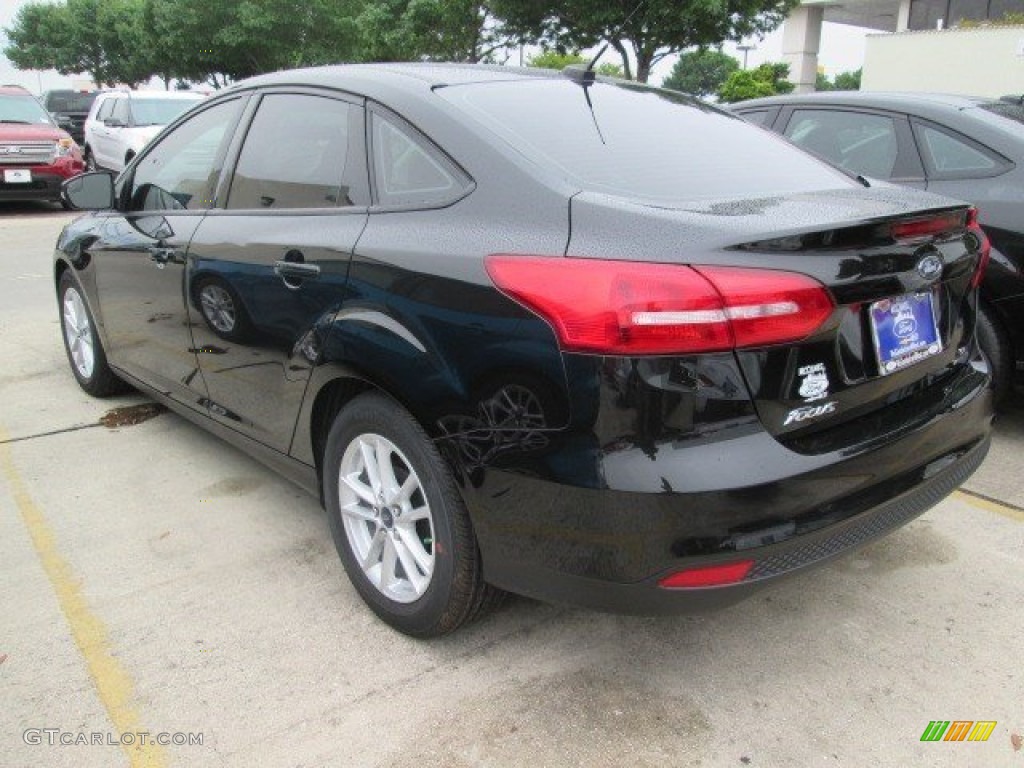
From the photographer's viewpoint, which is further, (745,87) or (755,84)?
(745,87)

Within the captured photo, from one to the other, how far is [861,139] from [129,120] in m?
14.3

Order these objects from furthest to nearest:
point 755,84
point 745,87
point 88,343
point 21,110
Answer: point 745,87 < point 755,84 < point 21,110 < point 88,343

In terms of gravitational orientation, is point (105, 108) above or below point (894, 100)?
below

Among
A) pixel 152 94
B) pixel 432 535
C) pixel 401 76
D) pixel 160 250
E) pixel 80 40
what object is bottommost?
pixel 432 535

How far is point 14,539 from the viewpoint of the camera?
3.26 metres

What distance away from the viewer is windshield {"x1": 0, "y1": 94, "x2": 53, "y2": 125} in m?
13.7

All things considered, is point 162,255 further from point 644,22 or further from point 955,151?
point 644,22

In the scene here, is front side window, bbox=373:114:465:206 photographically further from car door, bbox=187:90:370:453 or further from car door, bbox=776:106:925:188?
car door, bbox=776:106:925:188

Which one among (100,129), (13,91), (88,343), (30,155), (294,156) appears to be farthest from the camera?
(100,129)

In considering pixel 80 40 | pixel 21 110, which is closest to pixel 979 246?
pixel 21 110

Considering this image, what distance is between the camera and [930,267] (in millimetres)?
2229

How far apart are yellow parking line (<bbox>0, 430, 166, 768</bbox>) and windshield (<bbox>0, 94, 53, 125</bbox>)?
1253 cm

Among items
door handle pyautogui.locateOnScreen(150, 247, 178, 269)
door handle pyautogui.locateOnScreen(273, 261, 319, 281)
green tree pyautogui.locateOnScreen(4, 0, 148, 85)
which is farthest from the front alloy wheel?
green tree pyautogui.locateOnScreen(4, 0, 148, 85)

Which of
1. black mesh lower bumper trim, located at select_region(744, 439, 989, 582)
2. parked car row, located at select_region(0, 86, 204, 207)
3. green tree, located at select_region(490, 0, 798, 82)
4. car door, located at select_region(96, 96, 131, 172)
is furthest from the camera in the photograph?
green tree, located at select_region(490, 0, 798, 82)
